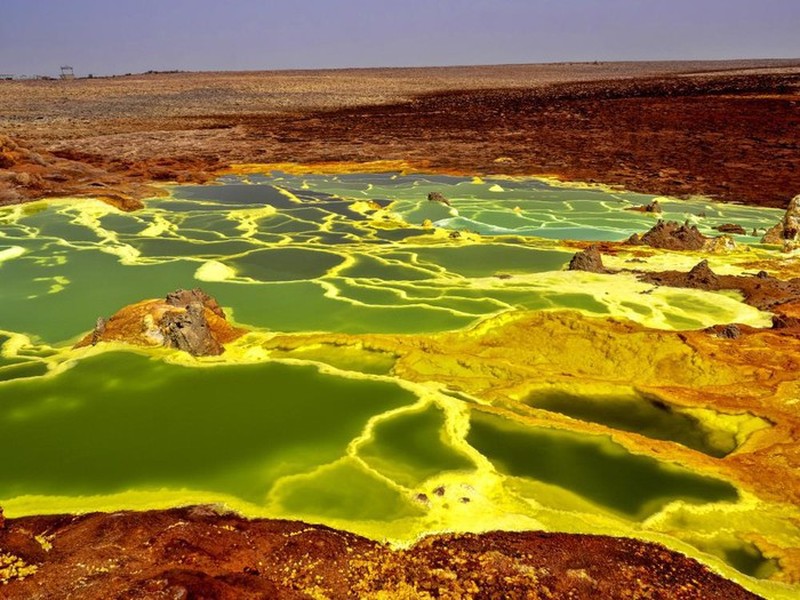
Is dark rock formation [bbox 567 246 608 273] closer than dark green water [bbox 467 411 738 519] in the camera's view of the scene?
No

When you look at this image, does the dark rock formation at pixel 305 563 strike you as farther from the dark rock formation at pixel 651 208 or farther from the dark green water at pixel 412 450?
the dark rock formation at pixel 651 208

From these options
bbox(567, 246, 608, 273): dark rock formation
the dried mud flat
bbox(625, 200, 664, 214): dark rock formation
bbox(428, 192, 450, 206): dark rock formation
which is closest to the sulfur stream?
bbox(567, 246, 608, 273): dark rock formation

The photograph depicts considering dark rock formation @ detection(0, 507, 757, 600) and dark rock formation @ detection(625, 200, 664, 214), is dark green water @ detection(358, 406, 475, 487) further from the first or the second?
dark rock formation @ detection(625, 200, 664, 214)

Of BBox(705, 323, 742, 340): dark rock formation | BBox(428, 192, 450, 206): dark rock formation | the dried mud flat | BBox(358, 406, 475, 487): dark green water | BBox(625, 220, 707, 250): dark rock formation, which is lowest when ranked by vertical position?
BBox(358, 406, 475, 487): dark green water

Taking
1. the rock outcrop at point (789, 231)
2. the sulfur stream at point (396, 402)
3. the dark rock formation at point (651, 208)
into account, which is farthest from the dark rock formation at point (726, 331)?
the dark rock formation at point (651, 208)

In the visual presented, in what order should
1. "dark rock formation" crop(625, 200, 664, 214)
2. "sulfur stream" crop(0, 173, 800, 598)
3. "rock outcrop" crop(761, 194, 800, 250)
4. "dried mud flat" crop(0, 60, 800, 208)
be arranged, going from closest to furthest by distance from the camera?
1. "sulfur stream" crop(0, 173, 800, 598)
2. "rock outcrop" crop(761, 194, 800, 250)
3. "dark rock formation" crop(625, 200, 664, 214)
4. "dried mud flat" crop(0, 60, 800, 208)

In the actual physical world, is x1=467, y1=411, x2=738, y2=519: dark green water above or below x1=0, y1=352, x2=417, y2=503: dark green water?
below

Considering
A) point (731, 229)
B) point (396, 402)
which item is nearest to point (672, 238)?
point (731, 229)
